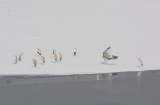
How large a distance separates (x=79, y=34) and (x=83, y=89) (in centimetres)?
572

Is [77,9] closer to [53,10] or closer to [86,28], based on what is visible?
[53,10]

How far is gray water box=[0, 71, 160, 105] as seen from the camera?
1436cm

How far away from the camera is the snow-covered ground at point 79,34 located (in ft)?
55.6

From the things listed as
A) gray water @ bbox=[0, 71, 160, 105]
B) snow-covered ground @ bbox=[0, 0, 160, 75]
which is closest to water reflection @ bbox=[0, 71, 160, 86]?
gray water @ bbox=[0, 71, 160, 105]

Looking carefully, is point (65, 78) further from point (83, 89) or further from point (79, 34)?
point (79, 34)

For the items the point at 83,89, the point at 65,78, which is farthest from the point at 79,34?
the point at 83,89

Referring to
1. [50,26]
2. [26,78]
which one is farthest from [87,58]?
[50,26]

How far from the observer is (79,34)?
20.8 metres

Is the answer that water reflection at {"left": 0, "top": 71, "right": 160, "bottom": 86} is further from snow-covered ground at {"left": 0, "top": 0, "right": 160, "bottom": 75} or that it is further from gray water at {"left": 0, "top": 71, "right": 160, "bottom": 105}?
snow-covered ground at {"left": 0, "top": 0, "right": 160, "bottom": 75}

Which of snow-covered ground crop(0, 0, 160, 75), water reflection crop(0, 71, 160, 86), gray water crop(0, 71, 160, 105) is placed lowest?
gray water crop(0, 71, 160, 105)

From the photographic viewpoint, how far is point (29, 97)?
47.5 ft

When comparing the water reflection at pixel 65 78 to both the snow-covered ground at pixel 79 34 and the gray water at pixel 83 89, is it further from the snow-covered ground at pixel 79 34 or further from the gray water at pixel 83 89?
the snow-covered ground at pixel 79 34

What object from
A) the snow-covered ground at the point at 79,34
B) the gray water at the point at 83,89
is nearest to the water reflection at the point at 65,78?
the gray water at the point at 83,89

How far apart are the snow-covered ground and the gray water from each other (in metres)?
0.28
